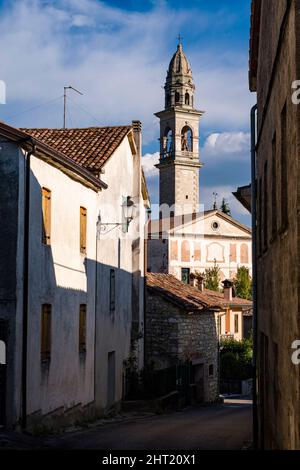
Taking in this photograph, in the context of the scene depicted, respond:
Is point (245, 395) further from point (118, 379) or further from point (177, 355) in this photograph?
point (118, 379)

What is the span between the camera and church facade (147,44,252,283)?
64.2 m

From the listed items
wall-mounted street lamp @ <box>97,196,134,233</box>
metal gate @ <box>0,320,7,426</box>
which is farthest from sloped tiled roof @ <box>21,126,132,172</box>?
metal gate @ <box>0,320,7,426</box>

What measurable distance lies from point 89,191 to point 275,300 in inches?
452

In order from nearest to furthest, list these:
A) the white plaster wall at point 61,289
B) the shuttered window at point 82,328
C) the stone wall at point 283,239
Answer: the stone wall at point 283,239, the white plaster wall at point 61,289, the shuttered window at point 82,328

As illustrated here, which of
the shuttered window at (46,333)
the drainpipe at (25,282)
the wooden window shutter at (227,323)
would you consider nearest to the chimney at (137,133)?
the shuttered window at (46,333)

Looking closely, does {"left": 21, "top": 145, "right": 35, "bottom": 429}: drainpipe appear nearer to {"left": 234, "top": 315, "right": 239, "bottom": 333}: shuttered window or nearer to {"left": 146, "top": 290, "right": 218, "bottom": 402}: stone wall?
{"left": 146, "top": 290, "right": 218, "bottom": 402}: stone wall

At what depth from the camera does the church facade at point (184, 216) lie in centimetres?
6425

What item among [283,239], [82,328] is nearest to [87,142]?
[82,328]

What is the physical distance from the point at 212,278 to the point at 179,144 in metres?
20.8

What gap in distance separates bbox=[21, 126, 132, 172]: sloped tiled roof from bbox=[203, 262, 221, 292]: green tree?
38.9m

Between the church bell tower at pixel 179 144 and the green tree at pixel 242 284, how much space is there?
14347mm

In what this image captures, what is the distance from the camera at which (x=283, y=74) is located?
313 inches

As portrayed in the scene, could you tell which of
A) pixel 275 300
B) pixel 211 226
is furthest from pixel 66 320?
pixel 211 226

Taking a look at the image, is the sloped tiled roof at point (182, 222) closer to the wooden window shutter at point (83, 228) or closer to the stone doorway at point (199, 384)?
the stone doorway at point (199, 384)
